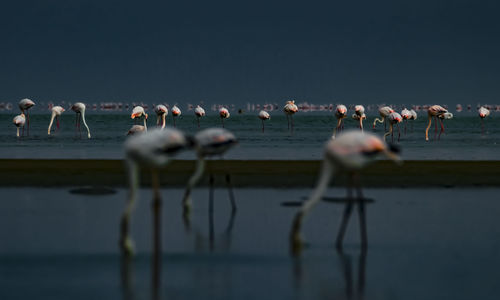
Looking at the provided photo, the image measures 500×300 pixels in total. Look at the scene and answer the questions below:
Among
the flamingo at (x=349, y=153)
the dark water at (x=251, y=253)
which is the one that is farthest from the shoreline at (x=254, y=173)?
the flamingo at (x=349, y=153)

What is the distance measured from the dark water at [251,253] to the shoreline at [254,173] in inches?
88.6

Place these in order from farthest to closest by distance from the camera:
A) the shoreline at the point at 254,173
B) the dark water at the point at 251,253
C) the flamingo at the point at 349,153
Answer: the shoreline at the point at 254,173
the flamingo at the point at 349,153
the dark water at the point at 251,253

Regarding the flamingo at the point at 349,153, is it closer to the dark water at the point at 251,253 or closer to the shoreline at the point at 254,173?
the dark water at the point at 251,253

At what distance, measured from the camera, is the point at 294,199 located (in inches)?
430

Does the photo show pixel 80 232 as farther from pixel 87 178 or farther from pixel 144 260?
pixel 87 178

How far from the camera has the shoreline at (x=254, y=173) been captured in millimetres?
12945

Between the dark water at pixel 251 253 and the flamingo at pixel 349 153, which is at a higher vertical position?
the flamingo at pixel 349 153

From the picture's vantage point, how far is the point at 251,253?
698 centimetres

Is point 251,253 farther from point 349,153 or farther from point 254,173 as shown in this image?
point 254,173

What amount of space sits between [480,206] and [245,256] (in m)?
4.85

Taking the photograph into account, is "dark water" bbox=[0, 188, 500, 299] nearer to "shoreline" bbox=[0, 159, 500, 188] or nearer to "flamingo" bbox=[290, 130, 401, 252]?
"flamingo" bbox=[290, 130, 401, 252]

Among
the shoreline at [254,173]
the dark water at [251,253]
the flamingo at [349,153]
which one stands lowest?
the shoreline at [254,173]

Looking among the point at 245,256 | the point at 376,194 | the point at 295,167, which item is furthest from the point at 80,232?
the point at 295,167

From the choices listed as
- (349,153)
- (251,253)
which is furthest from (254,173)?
(349,153)
